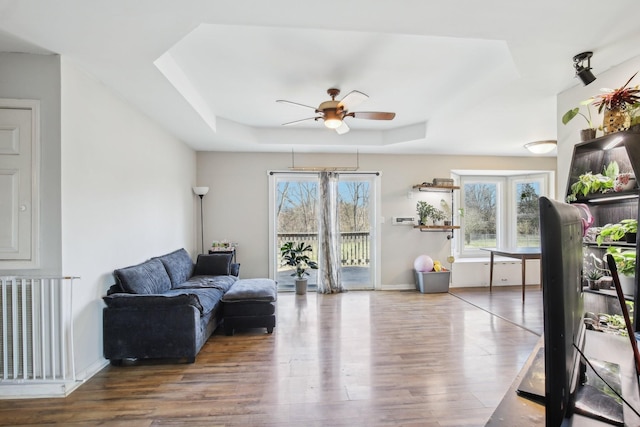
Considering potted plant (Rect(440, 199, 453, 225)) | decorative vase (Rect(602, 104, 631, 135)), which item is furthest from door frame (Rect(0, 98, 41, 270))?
potted plant (Rect(440, 199, 453, 225))

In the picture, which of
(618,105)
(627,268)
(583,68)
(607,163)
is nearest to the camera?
(627,268)

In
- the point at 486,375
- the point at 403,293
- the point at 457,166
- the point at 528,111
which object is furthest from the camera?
the point at 457,166

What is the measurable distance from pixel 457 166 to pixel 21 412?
6308 mm

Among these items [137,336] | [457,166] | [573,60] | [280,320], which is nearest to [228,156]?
[280,320]

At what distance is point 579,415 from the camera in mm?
793

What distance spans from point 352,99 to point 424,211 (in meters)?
3.23

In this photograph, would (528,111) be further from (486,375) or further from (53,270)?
(53,270)

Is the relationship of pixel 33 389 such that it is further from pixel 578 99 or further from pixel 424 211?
pixel 424 211

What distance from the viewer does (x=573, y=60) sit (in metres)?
2.37

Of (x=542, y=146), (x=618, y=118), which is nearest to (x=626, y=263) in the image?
(x=618, y=118)

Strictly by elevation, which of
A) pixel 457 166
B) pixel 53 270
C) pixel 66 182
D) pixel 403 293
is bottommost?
pixel 403 293

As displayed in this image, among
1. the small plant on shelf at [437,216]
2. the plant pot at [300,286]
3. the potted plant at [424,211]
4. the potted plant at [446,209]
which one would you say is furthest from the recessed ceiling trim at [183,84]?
the potted plant at [446,209]

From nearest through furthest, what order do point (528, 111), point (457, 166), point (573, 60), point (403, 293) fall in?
point (573, 60), point (528, 111), point (403, 293), point (457, 166)

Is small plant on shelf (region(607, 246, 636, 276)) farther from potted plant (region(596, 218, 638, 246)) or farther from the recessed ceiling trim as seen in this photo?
the recessed ceiling trim
